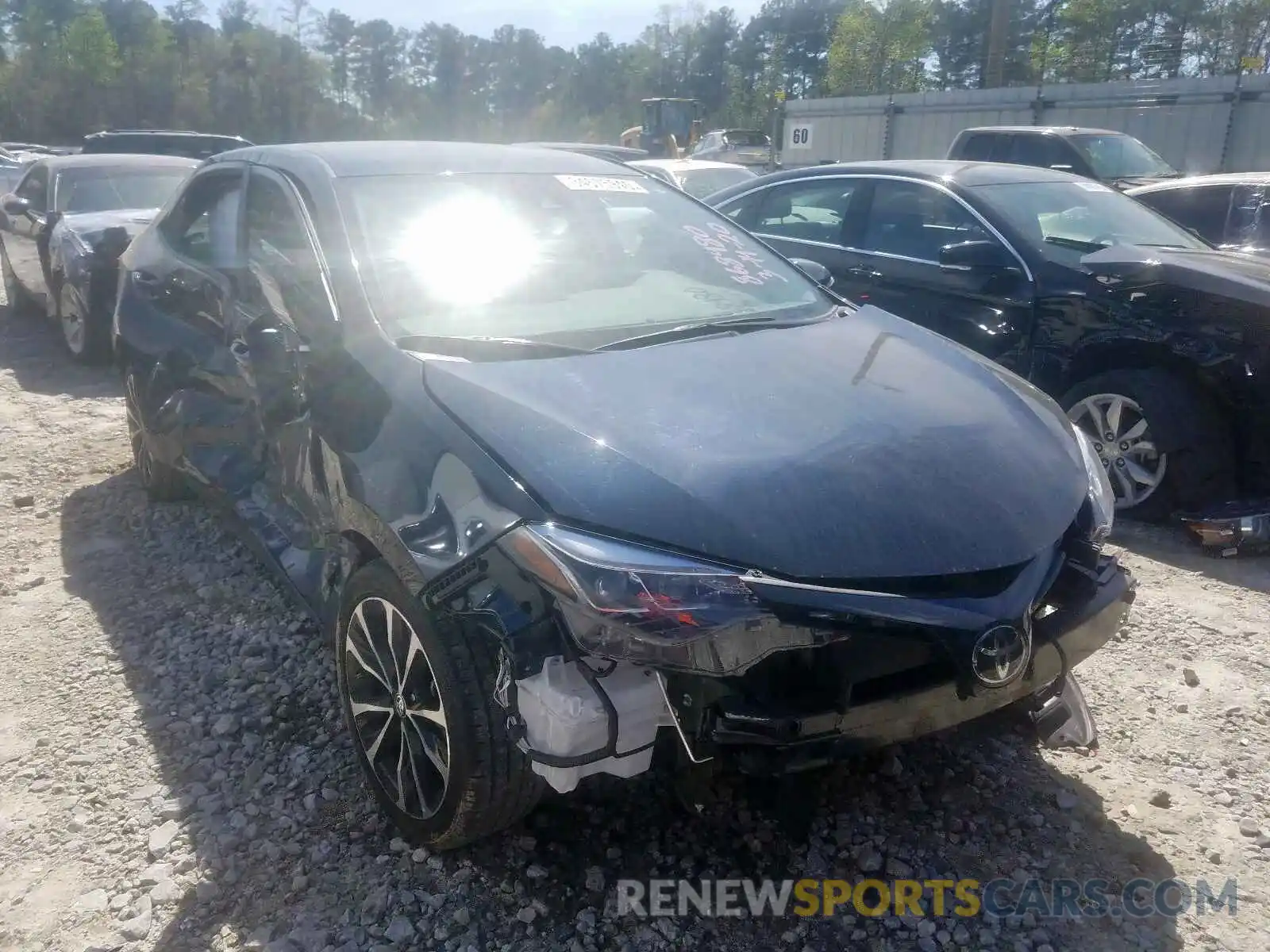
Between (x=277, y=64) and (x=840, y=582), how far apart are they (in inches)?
2502

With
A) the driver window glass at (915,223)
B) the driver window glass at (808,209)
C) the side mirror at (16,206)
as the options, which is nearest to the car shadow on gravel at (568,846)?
the driver window glass at (915,223)

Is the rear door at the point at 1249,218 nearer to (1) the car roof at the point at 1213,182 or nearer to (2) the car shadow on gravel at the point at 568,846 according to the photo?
(1) the car roof at the point at 1213,182

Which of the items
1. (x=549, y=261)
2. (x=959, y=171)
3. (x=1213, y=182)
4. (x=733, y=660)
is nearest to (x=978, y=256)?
(x=959, y=171)

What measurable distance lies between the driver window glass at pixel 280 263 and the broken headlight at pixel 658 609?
1317 millimetres

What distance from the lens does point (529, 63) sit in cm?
7319

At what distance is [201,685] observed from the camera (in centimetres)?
331

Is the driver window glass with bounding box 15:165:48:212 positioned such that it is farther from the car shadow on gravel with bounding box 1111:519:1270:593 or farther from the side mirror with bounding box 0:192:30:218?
the car shadow on gravel with bounding box 1111:519:1270:593

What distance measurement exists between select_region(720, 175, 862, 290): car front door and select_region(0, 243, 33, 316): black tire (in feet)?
21.8

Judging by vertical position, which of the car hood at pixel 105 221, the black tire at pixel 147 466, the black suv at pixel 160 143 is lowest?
the black tire at pixel 147 466

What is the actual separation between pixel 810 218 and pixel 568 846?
4.73 meters

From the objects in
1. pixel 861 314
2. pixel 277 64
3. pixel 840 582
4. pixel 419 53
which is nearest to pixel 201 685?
pixel 840 582

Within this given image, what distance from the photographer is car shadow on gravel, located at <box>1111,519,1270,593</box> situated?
419 cm

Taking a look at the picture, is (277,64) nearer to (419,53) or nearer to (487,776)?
(419,53)

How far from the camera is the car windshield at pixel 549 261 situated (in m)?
2.92
